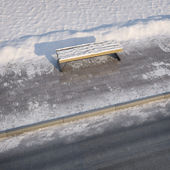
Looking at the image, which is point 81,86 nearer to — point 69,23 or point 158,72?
point 158,72

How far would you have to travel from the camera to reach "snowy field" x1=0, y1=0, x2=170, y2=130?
7574mm

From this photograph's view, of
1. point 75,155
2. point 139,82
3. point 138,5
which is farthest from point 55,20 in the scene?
point 75,155

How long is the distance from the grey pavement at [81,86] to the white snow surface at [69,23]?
1.17 m

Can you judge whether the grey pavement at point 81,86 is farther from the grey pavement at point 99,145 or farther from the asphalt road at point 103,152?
the asphalt road at point 103,152

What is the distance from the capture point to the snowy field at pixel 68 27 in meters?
7.57

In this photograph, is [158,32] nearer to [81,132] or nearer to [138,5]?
[138,5]

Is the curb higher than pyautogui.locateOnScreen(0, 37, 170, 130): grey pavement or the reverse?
the reverse

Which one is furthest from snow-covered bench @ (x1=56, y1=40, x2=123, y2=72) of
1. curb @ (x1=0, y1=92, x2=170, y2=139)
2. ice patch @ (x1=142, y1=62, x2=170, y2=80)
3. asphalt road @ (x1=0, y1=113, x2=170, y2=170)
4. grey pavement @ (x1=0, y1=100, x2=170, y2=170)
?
asphalt road @ (x1=0, y1=113, x2=170, y2=170)

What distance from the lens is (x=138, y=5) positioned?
10.5 meters

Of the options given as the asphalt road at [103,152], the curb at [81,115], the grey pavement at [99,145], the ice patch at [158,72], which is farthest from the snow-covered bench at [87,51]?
the asphalt road at [103,152]

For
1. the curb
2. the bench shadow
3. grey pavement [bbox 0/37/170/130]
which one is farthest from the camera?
the bench shadow

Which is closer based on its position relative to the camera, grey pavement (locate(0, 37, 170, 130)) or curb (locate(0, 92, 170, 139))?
curb (locate(0, 92, 170, 139))

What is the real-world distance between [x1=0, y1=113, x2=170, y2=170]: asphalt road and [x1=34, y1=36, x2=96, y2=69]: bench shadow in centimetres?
343

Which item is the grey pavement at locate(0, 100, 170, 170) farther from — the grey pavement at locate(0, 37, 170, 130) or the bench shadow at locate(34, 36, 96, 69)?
the bench shadow at locate(34, 36, 96, 69)
